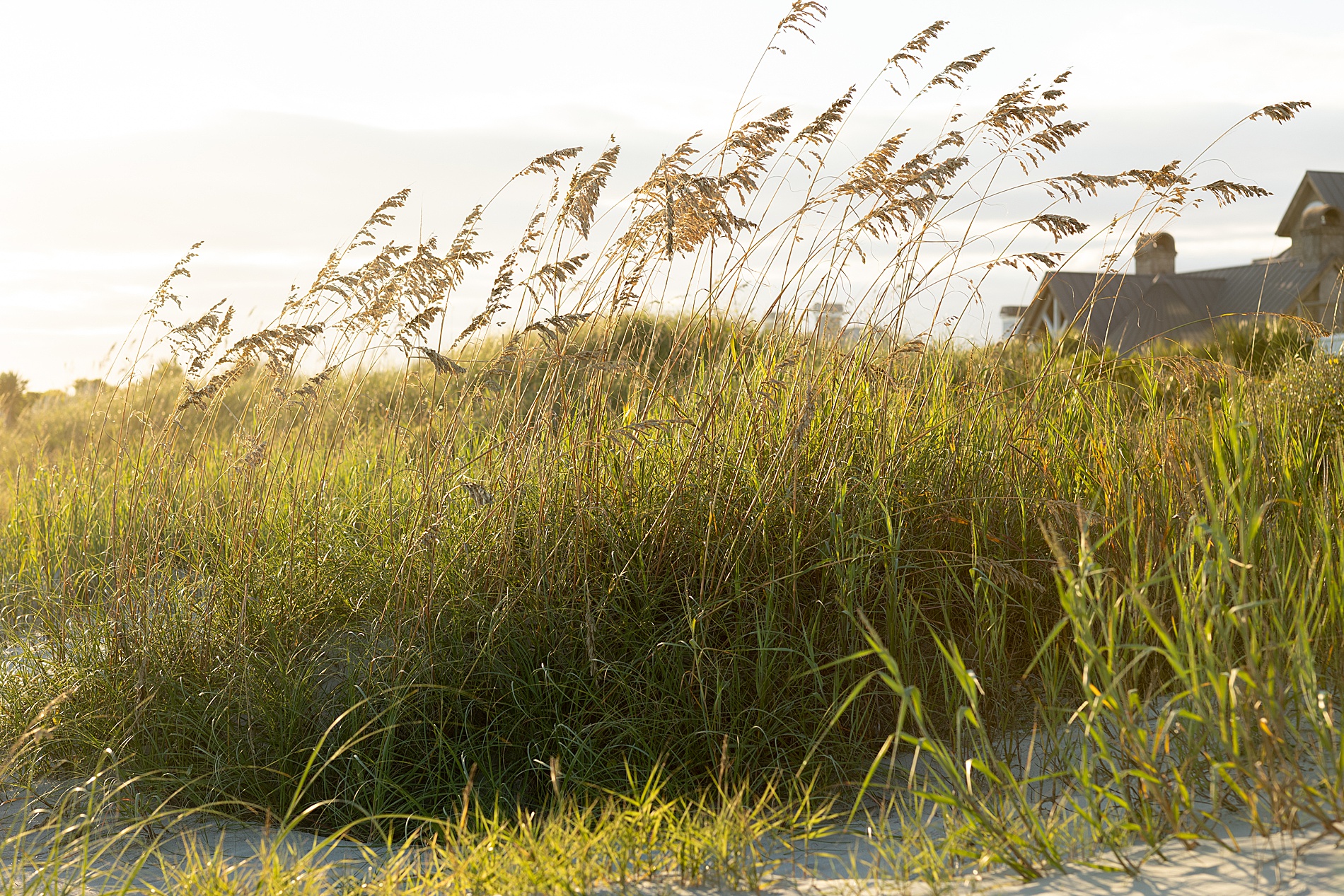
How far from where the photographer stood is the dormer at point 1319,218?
76.4 ft

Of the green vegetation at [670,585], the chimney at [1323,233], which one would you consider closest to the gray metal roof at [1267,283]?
the chimney at [1323,233]

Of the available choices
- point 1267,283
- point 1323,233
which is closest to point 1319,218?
point 1323,233

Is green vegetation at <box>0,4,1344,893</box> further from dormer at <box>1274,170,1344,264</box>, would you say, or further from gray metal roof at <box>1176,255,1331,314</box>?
dormer at <box>1274,170,1344,264</box>

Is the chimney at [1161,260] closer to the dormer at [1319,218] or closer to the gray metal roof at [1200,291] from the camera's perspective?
the gray metal roof at [1200,291]

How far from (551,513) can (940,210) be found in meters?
1.67

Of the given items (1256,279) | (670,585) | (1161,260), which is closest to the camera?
(670,585)

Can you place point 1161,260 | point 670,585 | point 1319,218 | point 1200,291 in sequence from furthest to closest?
point 1161,260, point 1200,291, point 1319,218, point 670,585

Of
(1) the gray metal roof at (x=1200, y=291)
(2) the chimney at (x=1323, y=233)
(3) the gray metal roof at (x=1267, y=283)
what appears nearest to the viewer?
(1) the gray metal roof at (x=1200, y=291)

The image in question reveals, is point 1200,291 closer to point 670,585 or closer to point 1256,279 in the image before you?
point 1256,279

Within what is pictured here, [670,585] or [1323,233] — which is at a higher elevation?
[1323,233]

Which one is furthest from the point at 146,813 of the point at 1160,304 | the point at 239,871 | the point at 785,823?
the point at 1160,304

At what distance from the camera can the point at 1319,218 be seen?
23.3 metres

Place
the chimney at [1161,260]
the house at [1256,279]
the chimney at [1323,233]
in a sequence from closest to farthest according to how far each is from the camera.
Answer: the house at [1256,279] < the chimney at [1323,233] < the chimney at [1161,260]

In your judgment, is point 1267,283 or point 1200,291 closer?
point 1267,283
